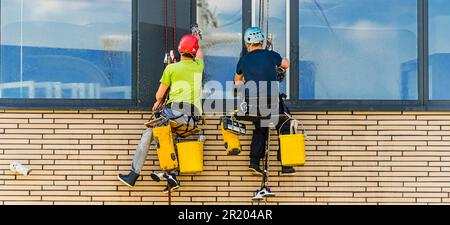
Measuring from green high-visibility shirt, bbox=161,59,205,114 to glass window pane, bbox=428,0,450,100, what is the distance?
256 centimetres

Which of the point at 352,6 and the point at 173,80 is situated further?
the point at 352,6

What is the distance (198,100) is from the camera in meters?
7.91

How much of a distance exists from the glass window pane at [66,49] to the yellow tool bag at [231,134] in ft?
3.77

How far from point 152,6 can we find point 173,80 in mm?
872

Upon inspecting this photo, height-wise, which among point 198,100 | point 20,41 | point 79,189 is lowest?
point 79,189

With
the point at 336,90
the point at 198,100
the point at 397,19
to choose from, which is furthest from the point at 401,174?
the point at 198,100

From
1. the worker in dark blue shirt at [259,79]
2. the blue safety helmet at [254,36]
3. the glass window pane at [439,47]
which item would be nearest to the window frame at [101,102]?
the worker in dark blue shirt at [259,79]

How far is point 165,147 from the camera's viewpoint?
7.64 meters

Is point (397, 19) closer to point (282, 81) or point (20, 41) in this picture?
point (282, 81)

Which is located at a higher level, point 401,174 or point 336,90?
point 336,90

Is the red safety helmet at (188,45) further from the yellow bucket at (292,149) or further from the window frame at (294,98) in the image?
the yellow bucket at (292,149)

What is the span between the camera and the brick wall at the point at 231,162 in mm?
8055

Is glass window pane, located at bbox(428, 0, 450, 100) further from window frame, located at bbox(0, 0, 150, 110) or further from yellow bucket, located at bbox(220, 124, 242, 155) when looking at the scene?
window frame, located at bbox(0, 0, 150, 110)

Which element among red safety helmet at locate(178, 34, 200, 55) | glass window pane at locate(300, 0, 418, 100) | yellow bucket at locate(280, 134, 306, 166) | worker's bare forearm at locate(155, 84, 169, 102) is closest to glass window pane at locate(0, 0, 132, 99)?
worker's bare forearm at locate(155, 84, 169, 102)
